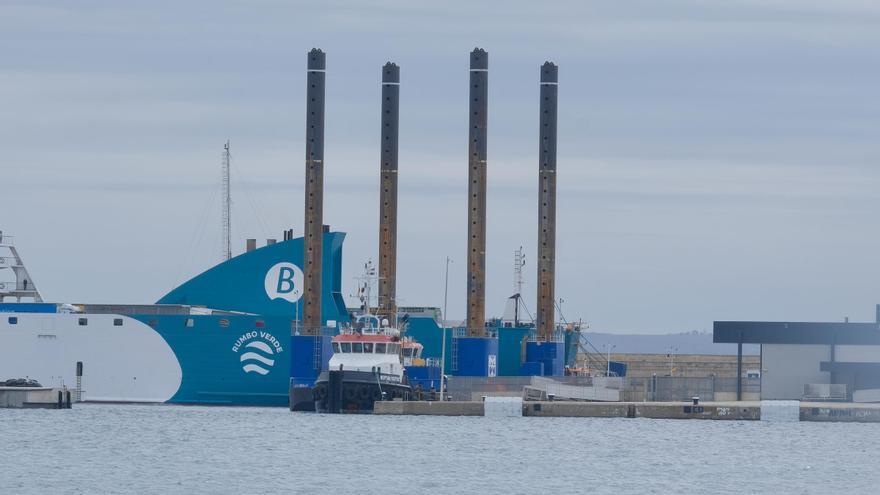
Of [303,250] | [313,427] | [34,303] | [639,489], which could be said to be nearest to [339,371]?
[313,427]

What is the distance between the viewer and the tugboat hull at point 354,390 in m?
86.1

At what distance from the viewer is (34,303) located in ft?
322

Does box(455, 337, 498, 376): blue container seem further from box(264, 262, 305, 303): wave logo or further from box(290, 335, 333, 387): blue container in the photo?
box(264, 262, 305, 303): wave logo

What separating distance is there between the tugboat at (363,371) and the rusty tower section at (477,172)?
8630 mm

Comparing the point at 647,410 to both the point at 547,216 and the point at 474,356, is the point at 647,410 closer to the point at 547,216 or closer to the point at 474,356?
the point at 474,356

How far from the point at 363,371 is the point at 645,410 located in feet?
40.2

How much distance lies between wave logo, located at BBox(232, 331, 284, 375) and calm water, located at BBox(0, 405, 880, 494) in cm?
520

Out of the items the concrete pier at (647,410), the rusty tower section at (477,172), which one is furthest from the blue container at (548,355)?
the concrete pier at (647,410)

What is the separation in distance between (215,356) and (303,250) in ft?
21.7

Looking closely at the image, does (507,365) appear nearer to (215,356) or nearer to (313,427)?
(215,356)

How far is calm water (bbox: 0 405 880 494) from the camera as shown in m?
59.6

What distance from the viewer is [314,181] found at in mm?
94750

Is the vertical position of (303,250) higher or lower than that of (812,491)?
higher

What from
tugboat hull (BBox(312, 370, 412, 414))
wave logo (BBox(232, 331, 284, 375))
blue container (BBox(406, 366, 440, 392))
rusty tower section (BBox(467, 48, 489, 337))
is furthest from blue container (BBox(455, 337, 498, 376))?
wave logo (BBox(232, 331, 284, 375))
